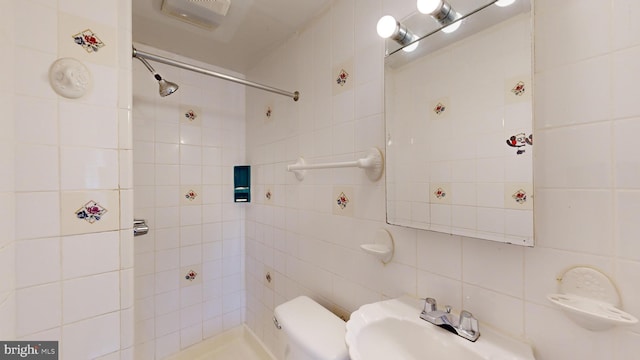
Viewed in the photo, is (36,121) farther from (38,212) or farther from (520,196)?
(520,196)

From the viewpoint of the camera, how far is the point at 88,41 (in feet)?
2.53

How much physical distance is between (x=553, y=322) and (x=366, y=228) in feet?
1.98

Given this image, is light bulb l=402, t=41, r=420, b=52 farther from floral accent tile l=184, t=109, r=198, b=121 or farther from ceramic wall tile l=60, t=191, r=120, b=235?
floral accent tile l=184, t=109, r=198, b=121

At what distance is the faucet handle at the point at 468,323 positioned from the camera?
66 centimetres

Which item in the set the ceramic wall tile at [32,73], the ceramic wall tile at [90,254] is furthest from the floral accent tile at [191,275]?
the ceramic wall tile at [32,73]

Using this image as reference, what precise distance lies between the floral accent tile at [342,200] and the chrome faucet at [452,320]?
1.68ft

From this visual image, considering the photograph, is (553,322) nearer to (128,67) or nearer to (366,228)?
(366,228)

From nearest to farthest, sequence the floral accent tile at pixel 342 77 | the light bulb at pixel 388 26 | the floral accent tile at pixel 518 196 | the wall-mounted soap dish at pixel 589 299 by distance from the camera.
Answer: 1. the wall-mounted soap dish at pixel 589 299
2. the floral accent tile at pixel 518 196
3. the light bulb at pixel 388 26
4. the floral accent tile at pixel 342 77

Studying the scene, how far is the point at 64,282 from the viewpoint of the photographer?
0.74 meters

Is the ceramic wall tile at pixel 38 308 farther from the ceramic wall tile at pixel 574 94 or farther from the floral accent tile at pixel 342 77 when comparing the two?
the ceramic wall tile at pixel 574 94

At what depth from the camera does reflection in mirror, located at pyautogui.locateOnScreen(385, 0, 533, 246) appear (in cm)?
63

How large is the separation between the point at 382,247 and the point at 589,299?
1.77 feet

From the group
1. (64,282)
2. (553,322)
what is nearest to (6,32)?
(64,282)

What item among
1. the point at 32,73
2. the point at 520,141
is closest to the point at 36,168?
the point at 32,73
